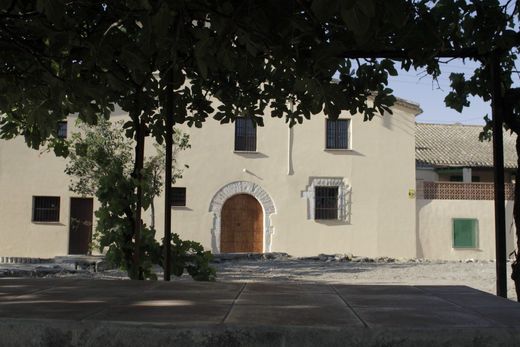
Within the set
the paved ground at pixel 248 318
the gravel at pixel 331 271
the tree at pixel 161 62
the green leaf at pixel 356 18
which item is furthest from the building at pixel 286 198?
the green leaf at pixel 356 18

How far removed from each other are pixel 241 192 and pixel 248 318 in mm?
18702

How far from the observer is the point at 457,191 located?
22875mm

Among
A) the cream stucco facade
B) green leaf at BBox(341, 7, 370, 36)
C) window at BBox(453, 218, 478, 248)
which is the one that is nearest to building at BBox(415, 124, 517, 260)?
window at BBox(453, 218, 478, 248)

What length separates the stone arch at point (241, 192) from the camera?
819 inches

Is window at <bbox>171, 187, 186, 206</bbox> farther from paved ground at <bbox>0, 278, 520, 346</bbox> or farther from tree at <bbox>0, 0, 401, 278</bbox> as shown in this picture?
paved ground at <bbox>0, 278, 520, 346</bbox>

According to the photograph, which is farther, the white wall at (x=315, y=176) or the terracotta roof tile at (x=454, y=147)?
the terracotta roof tile at (x=454, y=147)

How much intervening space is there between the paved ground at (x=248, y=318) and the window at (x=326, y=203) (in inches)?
708

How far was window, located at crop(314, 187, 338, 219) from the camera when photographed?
21.5m

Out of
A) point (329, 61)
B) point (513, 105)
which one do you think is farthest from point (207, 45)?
point (513, 105)

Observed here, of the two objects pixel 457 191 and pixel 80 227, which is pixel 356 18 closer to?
pixel 80 227

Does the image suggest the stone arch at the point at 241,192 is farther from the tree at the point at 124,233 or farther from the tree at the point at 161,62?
the tree at the point at 124,233

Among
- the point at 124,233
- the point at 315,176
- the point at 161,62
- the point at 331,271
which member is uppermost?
the point at 315,176

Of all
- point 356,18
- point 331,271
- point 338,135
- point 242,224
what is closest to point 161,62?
point 356,18

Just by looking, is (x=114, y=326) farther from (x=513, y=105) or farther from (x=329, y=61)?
(x=513, y=105)
